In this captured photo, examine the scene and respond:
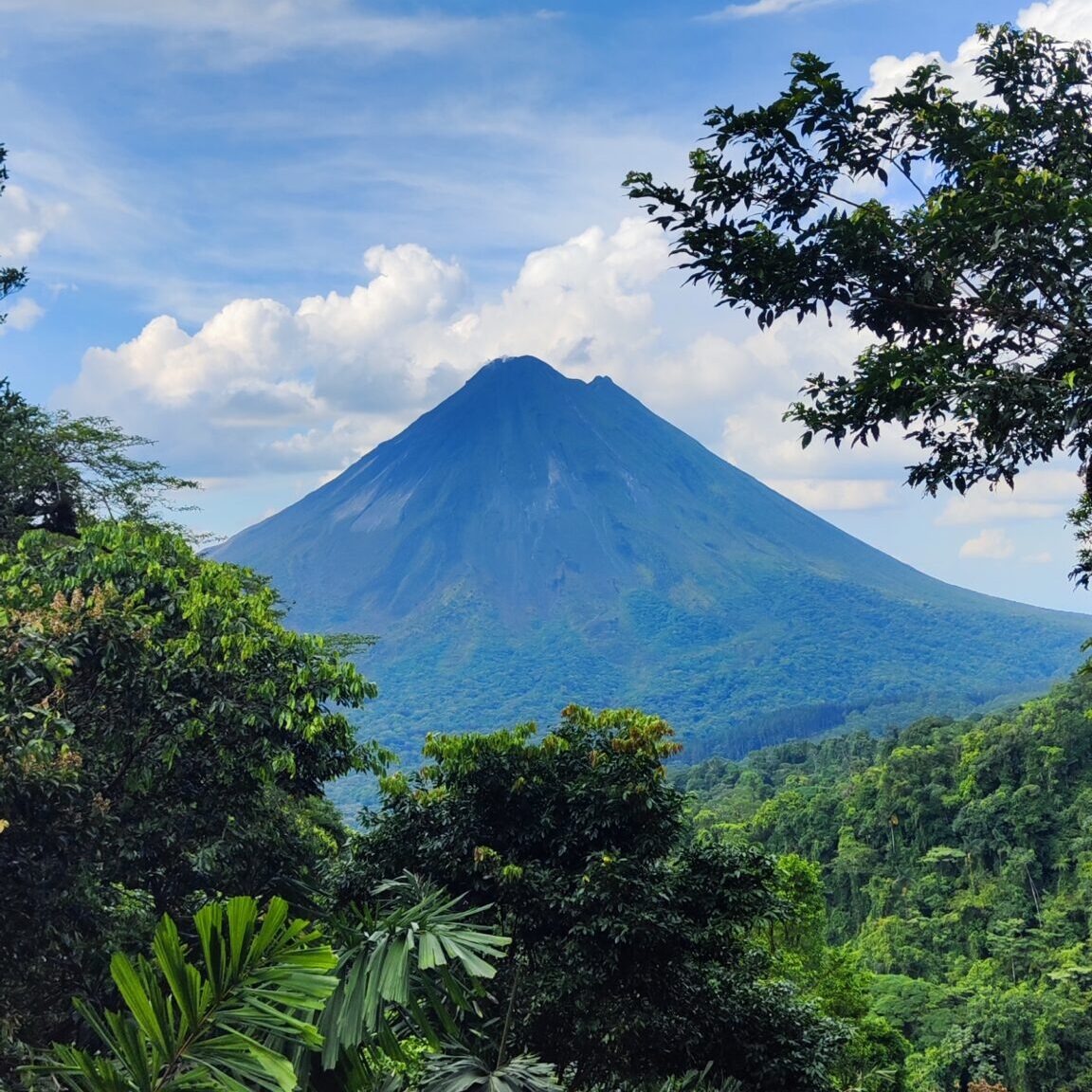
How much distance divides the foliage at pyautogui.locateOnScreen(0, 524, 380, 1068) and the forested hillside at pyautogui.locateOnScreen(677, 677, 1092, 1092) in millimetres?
18155

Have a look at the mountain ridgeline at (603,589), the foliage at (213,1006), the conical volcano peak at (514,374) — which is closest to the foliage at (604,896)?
the foliage at (213,1006)

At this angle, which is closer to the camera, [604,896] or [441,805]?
[604,896]

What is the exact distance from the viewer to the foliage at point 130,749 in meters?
5.54

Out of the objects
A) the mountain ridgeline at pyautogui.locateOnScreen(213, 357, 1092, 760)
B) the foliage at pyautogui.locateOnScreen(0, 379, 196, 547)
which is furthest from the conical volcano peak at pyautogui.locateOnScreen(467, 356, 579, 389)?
the foliage at pyautogui.locateOnScreen(0, 379, 196, 547)

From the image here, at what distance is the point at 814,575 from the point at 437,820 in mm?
138462

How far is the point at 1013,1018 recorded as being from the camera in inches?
884

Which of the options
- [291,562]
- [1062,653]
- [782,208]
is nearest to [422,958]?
[782,208]

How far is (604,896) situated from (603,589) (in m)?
131

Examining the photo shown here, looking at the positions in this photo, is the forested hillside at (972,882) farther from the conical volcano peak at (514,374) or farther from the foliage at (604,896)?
the conical volcano peak at (514,374)

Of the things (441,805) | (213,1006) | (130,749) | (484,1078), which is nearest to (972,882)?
(441,805)

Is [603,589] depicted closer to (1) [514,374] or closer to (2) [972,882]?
(1) [514,374]

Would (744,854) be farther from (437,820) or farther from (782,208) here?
(782,208)

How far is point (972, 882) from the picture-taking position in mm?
33156

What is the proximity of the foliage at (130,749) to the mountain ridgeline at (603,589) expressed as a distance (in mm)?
96917
